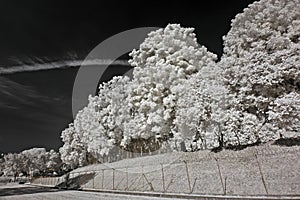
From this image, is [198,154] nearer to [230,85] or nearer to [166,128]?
[166,128]

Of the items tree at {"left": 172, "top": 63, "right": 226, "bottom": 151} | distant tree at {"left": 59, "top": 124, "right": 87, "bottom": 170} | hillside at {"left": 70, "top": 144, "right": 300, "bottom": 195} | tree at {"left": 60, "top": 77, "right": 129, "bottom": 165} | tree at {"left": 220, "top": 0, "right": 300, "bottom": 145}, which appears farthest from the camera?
distant tree at {"left": 59, "top": 124, "right": 87, "bottom": 170}

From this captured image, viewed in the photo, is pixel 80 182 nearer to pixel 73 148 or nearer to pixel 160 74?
pixel 160 74

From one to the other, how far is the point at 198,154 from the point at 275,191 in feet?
35.3

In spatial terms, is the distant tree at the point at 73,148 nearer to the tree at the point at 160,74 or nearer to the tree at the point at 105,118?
the tree at the point at 105,118

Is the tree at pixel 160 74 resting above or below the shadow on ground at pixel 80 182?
above

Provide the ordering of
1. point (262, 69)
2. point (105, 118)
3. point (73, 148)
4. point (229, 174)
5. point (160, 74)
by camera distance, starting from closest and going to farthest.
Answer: point (229, 174)
point (262, 69)
point (160, 74)
point (105, 118)
point (73, 148)

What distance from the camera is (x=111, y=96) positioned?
3953cm

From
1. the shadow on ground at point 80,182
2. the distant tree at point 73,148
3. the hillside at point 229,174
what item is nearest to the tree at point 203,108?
the hillside at point 229,174

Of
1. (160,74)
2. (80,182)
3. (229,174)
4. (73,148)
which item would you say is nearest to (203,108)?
(229,174)

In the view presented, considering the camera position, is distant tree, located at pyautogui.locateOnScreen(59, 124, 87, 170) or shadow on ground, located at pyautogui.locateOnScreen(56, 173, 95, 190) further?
distant tree, located at pyautogui.locateOnScreen(59, 124, 87, 170)

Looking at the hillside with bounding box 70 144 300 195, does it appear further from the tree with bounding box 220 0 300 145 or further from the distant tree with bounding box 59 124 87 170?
the distant tree with bounding box 59 124 87 170

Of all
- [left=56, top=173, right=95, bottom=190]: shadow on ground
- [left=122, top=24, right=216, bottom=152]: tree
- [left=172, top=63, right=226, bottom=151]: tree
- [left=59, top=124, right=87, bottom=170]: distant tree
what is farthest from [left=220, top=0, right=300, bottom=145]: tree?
[left=59, top=124, right=87, bottom=170]: distant tree

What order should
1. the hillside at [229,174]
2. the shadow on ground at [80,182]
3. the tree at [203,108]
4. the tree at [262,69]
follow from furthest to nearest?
the shadow on ground at [80,182] → the tree at [203,108] → the tree at [262,69] → the hillside at [229,174]

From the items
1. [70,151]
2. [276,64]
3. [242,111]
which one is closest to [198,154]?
[242,111]
